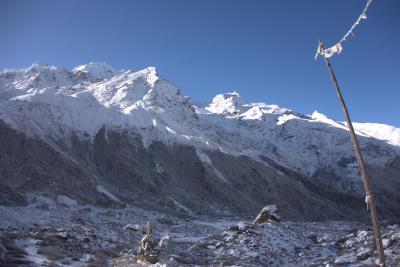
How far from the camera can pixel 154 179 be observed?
109062mm

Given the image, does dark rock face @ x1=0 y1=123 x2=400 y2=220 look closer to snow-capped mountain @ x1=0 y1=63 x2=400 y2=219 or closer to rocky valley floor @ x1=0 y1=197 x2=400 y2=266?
snow-capped mountain @ x1=0 y1=63 x2=400 y2=219

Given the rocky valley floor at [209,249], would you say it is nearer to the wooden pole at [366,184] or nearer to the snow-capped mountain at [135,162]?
the wooden pole at [366,184]

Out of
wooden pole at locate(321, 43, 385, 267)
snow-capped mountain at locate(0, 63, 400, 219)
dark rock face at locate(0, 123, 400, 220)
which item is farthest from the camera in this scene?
snow-capped mountain at locate(0, 63, 400, 219)

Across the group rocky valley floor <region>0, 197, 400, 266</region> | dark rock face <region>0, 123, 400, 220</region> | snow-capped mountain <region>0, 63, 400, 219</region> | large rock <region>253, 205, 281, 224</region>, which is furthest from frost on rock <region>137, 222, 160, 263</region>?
snow-capped mountain <region>0, 63, 400, 219</region>

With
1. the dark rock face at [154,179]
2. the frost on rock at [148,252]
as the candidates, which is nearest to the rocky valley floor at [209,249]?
the frost on rock at [148,252]

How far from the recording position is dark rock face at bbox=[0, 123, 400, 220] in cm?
8681

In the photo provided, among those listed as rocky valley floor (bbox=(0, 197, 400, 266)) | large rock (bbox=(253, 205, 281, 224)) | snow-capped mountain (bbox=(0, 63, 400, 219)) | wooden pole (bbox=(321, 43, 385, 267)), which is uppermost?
snow-capped mountain (bbox=(0, 63, 400, 219))

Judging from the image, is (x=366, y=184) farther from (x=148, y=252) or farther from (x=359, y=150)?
(x=148, y=252)

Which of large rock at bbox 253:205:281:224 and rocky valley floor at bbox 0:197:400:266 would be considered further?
large rock at bbox 253:205:281:224

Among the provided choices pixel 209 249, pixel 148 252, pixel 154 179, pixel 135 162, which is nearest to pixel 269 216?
pixel 209 249

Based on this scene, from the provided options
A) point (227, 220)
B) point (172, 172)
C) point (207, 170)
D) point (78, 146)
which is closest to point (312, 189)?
point (207, 170)

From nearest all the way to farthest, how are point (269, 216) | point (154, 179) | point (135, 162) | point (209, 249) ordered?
1. point (209, 249)
2. point (269, 216)
3. point (154, 179)
4. point (135, 162)

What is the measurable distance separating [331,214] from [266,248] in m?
96.3

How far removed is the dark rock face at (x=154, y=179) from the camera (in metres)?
86.8
